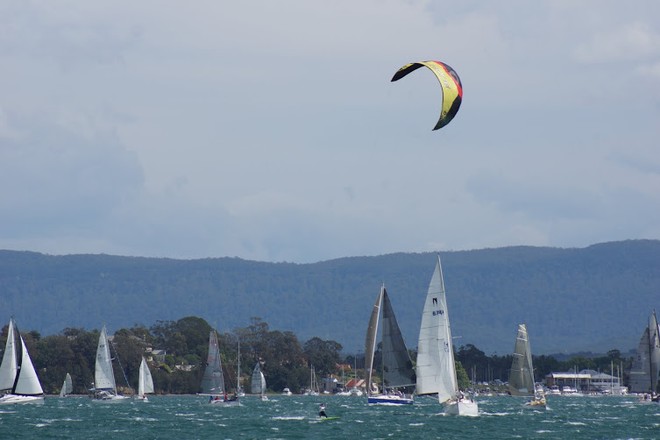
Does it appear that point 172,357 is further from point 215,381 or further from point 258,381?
point 215,381

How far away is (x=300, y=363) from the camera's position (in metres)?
188

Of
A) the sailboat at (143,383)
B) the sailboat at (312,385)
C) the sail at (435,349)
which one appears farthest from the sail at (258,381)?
the sail at (435,349)

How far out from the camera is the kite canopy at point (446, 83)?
50469 millimetres

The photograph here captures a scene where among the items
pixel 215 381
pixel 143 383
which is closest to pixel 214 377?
pixel 215 381

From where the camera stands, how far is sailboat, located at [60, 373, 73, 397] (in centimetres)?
14700

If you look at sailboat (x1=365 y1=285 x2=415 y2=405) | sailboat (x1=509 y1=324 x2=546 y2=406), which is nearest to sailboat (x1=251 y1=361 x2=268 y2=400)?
sailboat (x1=509 y1=324 x2=546 y2=406)

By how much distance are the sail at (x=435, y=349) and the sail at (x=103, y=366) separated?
51090 mm

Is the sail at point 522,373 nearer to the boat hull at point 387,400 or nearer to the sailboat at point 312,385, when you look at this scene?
the boat hull at point 387,400

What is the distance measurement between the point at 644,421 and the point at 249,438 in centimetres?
2837

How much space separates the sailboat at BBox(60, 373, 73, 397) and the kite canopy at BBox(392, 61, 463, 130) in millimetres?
102199

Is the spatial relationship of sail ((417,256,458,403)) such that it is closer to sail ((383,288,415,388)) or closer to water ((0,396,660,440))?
water ((0,396,660,440))

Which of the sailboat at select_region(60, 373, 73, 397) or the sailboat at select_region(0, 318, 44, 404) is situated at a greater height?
the sailboat at select_region(60, 373, 73, 397)

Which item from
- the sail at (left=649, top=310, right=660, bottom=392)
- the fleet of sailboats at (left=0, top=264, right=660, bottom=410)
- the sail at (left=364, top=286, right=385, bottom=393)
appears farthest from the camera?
the sail at (left=649, top=310, right=660, bottom=392)

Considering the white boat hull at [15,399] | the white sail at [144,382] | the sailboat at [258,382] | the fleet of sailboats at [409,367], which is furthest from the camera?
Answer: the sailboat at [258,382]
